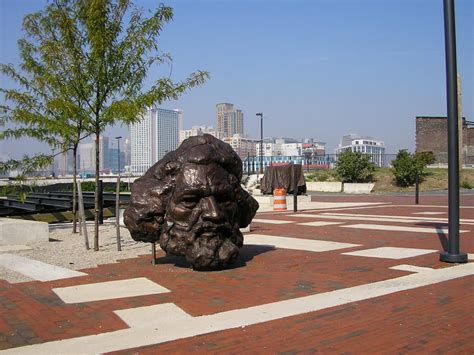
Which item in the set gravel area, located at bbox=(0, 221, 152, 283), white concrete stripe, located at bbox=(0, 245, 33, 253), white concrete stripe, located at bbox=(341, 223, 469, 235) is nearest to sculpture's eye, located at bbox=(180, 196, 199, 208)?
gravel area, located at bbox=(0, 221, 152, 283)

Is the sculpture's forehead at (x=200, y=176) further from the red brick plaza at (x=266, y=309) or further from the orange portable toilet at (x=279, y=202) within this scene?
the orange portable toilet at (x=279, y=202)

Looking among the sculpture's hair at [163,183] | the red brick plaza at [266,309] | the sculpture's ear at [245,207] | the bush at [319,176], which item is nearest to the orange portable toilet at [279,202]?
the red brick plaza at [266,309]

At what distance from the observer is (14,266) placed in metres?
8.71

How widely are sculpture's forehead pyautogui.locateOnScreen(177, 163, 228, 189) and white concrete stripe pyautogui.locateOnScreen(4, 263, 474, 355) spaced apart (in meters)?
2.50

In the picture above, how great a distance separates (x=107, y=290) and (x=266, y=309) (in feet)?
7.49

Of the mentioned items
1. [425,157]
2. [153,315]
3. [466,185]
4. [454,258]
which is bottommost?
[153,315]

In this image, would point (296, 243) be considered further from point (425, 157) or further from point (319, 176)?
point (319, 176)

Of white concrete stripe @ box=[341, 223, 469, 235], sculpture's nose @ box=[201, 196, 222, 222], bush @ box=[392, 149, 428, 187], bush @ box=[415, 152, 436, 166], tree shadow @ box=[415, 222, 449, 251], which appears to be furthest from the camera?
bush @ box=[415, 152, 436, 166]

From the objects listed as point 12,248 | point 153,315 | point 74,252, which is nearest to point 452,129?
point 153,315

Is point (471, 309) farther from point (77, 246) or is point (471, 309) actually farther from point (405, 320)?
point (77, 246)

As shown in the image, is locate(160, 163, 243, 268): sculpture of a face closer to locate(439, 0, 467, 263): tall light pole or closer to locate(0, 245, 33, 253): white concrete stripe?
locate(439, 0, 467, 263): tall light pole

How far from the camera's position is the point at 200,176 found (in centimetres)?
790

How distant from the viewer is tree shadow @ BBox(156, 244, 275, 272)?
28.0 feet

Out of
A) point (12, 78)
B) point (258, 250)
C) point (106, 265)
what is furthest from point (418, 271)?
point (12, 78)
